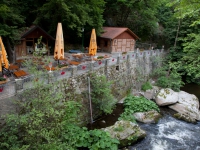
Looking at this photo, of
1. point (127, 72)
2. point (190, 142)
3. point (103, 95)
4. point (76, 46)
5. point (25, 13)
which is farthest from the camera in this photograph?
point (76, 46)

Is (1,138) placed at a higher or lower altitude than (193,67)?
lower

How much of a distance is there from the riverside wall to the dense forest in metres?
2.80

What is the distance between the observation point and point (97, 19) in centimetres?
2086

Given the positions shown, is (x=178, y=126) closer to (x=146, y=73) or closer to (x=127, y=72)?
(x=127, y=72)

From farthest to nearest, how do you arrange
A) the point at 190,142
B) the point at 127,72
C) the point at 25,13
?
the point at 25,13 → the point at 127,72 → the point at 190,142

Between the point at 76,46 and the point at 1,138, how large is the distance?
17.9 metres

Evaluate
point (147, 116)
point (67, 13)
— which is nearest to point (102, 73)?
point (147, 116)

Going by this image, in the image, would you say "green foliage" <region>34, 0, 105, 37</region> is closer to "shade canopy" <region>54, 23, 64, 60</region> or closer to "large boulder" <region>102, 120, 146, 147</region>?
"shade canopy" <region>54, 23, 64, 60</region>

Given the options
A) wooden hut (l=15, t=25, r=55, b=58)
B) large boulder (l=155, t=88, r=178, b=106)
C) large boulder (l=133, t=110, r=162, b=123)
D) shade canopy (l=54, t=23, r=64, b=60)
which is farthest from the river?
wooden hut (l=15, t=25, r=55, b=58)

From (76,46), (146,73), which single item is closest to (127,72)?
(146,73)

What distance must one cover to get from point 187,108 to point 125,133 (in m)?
6.98

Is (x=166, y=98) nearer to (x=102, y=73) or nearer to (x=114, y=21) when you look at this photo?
(x=102, y=73)

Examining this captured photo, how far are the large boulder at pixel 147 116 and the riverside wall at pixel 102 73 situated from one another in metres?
2.91

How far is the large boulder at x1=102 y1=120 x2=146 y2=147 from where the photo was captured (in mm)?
10344
